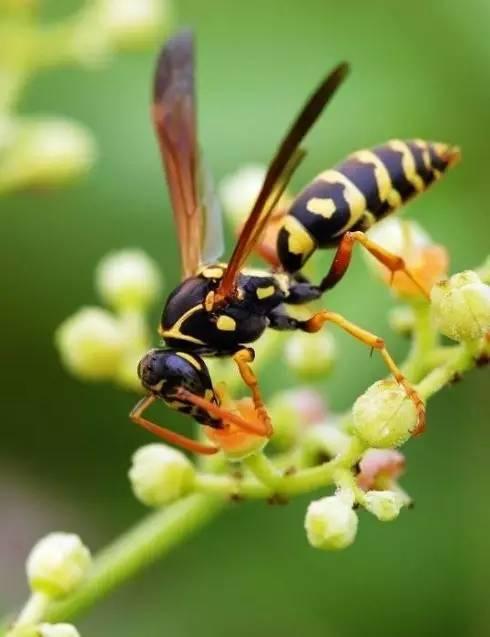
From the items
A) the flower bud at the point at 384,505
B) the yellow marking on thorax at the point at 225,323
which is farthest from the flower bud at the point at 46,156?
the flower bud at the point at 384,505

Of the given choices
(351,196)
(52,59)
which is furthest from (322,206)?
(52,59)

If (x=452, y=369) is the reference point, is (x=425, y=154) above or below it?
above

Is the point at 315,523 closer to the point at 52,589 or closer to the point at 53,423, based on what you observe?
the point at 52,589

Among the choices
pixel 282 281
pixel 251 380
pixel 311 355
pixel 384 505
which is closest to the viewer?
pixel 384 505

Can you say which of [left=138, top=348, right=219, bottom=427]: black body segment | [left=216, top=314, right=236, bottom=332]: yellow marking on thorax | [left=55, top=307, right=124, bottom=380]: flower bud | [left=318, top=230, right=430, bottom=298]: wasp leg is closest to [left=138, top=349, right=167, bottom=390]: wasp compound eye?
[left=138, top=348, right=219, bottom=427]: black body segment

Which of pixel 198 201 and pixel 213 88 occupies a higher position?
pixel 213 88

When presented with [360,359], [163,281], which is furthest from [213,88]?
[360,359]

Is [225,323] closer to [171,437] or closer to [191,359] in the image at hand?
[191,359]

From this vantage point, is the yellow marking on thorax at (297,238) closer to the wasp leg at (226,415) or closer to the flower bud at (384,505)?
the wasp leg at (226,415)
